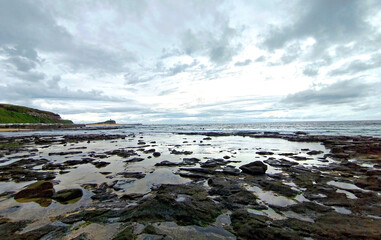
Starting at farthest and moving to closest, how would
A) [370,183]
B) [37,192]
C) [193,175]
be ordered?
[193,175] < [370,183] < [37,192]

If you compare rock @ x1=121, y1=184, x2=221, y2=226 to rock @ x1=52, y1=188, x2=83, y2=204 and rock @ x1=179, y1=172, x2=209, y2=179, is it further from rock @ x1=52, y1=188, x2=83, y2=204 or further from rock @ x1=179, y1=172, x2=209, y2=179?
rock @ x1=179, y1=172, x2=209, y2=179

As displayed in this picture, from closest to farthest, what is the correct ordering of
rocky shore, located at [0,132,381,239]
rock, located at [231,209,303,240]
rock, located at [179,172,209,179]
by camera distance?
rock, located at [231,209,303,240], rocky shore, located at [0,132,381,239], rock, located at [179,172,209,179]

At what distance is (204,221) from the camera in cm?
691

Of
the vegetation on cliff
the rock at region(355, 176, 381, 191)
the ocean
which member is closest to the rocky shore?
the rock at region(355, 176, 381, 191)

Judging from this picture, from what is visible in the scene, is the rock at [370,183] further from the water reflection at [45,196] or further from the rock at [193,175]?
the water reflection at [45,196]

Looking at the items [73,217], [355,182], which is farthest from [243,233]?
[355,182]

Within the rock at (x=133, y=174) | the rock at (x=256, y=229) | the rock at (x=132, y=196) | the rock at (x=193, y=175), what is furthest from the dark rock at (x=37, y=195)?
the rock at (x=256, y=229)

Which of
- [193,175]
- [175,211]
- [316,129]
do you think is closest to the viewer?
[175,211]

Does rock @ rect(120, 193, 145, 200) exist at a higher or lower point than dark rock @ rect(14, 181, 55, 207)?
lower

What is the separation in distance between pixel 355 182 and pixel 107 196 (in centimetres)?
1418

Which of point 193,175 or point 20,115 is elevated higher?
point 20,115

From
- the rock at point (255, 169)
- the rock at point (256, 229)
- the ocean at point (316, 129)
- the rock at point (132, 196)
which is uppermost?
the ocean at point (316, 129)

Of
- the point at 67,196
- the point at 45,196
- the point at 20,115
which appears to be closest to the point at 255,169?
the point at 67,196

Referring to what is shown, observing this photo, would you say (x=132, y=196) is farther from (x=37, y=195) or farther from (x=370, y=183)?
(x=370, y=183)
